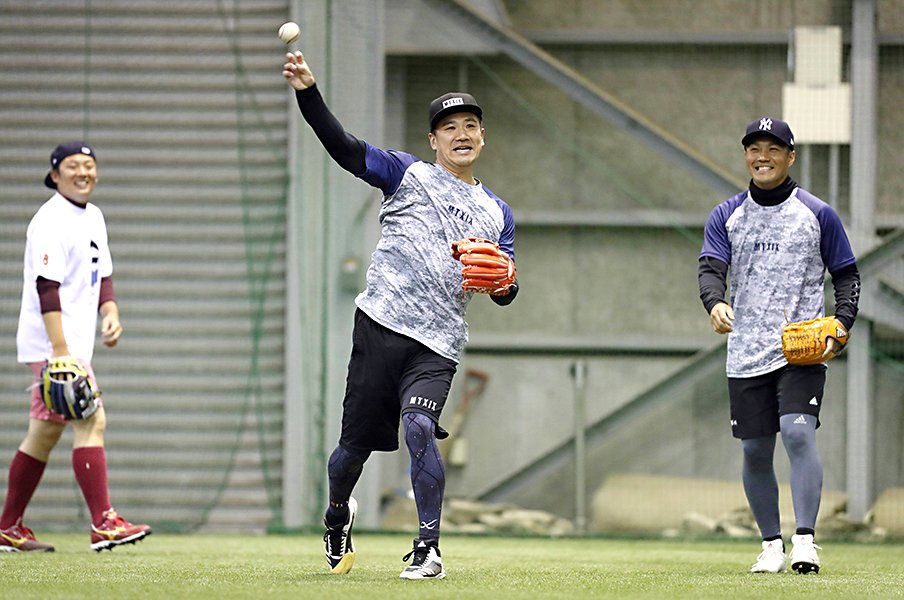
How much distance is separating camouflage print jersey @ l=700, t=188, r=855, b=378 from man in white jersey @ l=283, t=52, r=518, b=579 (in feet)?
3.95

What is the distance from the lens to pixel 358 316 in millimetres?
5738

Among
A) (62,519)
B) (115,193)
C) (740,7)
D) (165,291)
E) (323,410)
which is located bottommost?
(62,519)

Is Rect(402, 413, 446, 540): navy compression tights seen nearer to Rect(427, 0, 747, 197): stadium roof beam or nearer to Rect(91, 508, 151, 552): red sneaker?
Rect(91, 508, 151, 552): red sneaker

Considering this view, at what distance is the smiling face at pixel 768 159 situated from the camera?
20.6 ft

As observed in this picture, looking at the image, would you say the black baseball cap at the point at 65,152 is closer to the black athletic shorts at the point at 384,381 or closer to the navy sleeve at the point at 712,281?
the black athletic shorts at the point at 384,381

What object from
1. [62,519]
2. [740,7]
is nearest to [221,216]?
[62,519]

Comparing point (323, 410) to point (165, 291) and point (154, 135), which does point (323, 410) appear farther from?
point (154, 135)

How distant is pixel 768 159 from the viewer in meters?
6.27

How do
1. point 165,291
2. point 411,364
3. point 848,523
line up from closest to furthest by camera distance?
point 411,364 → point 848,523 → point 165,291

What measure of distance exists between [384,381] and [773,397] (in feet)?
5.78

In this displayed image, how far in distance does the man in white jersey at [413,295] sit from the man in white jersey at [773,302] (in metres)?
1.20

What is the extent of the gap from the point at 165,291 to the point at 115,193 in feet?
2.76

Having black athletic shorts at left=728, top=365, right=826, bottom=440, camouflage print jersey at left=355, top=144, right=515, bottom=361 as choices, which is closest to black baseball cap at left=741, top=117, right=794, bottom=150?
black athletic shorts at left=728, top=365, right=826, bottom=440

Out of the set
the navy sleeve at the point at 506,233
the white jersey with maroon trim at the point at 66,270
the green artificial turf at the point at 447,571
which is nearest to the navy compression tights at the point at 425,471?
the green artificial turf at the point at 447,571
